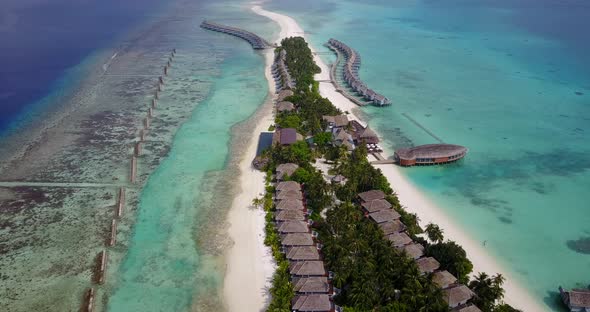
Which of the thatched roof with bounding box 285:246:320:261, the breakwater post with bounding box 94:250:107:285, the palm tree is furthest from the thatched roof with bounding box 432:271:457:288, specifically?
the breakwater post with bounding box 94:250:107:285

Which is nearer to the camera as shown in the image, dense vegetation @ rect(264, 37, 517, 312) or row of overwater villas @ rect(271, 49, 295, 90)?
dense vegetation @ rect(264, 37, 517, 312)

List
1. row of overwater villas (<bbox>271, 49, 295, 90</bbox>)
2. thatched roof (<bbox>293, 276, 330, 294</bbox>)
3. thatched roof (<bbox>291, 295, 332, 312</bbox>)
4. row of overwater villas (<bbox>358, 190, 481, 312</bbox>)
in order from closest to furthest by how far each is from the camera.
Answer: thatched roof (<bbox>291, 295, 332, 312</bbox>)
row of overwater villas (<bbox>358, 190, 481, 312</bbox>)
thatched roof (<bbox>293, 276, 330, 294</bbox>)
row of overwater villas (<bbox>271, 49, 295, 90</bbox>)

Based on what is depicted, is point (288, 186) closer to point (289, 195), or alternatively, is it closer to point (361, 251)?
point (289, 195)

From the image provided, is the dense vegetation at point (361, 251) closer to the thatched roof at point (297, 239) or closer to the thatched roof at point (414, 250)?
the thatched roof at point (414, 250)

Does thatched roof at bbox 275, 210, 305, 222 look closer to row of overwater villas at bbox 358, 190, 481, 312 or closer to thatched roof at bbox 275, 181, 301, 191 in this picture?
thatched roof at bbox 275, 181, 301, 191

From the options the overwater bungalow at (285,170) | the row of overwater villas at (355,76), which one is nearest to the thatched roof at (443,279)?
the overwater bungalow at (285,170)

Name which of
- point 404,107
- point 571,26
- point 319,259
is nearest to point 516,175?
point 404,107
